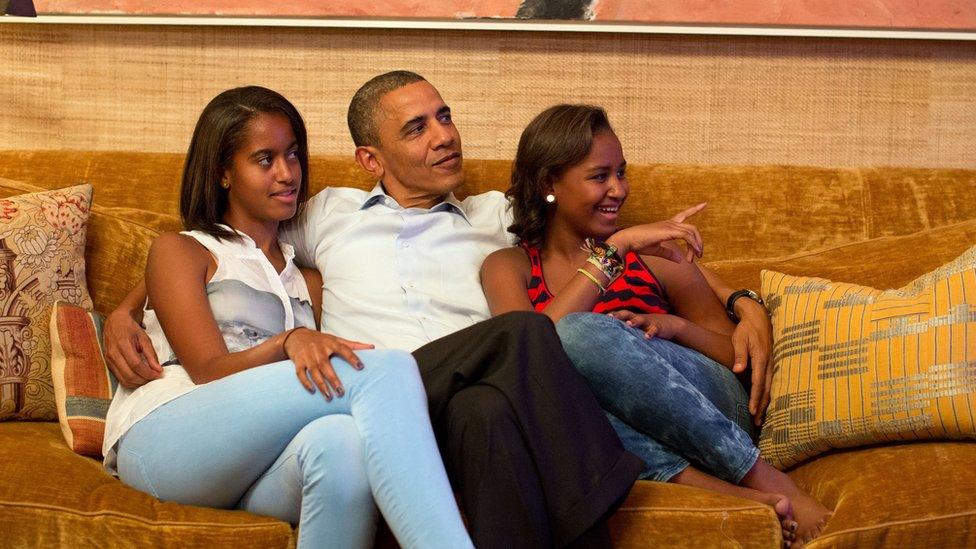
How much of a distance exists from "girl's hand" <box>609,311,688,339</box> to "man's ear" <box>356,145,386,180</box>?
2.08ft

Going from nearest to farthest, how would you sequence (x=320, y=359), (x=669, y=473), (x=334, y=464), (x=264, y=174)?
1. (x=334, y=464)
2. (x=320, y=359)
3. (x=669, y=473)
4. (x=264, y=174)

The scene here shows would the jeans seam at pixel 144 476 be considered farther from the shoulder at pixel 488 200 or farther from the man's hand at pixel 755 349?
the man's hand at pixel 755 349

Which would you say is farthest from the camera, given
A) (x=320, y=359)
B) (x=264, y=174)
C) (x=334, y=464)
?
(x=264, y=174)

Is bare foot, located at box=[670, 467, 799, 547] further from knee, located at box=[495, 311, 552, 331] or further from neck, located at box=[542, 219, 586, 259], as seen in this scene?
neck, located at box=[542, 219, 586, 259]

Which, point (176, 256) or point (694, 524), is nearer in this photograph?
point (694, 524)

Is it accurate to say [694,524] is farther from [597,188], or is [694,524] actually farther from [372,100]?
[372,100]

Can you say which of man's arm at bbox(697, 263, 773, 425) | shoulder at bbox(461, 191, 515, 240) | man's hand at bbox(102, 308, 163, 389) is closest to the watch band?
man's arm at bbox(697, 263, 773, 425)

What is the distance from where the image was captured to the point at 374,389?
1675 mm

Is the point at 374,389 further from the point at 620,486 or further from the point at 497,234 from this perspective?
the point at 497,234

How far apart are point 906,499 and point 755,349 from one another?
50 cm

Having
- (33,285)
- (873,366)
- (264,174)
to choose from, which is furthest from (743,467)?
(33,285)

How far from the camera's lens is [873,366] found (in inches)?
73.4

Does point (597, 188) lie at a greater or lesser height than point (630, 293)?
greater

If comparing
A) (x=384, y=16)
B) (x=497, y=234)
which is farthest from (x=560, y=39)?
(x=497, y=234)
